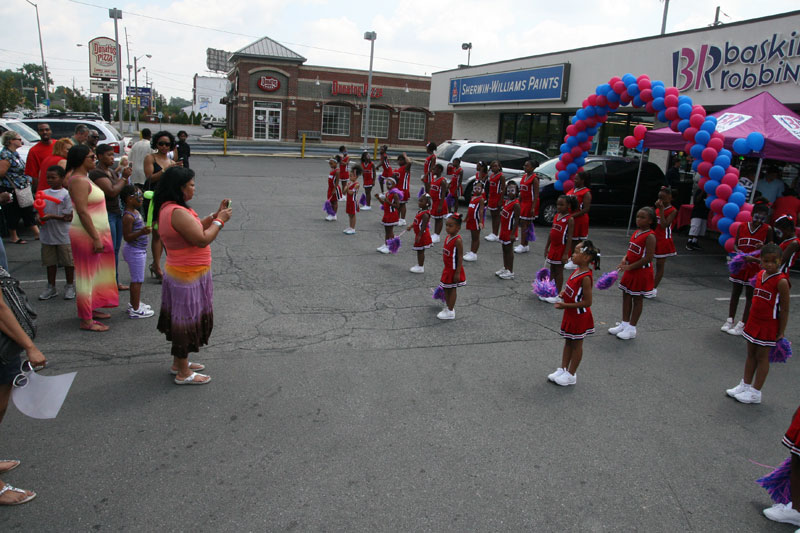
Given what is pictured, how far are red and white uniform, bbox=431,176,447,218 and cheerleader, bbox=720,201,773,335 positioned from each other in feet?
16.7

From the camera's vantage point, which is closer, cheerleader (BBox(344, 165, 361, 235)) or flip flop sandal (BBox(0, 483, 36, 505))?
flip flop sandal (BBox(0, 483, 36, 505))

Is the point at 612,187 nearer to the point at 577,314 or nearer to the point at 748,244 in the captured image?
the point at 748,244

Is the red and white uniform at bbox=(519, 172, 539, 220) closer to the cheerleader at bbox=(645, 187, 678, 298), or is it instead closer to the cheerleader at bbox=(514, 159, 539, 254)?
the cheerleader at bbox=(514, 159, 539, 254)

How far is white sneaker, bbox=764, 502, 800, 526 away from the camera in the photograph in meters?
3.35

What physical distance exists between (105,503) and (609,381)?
4.28m

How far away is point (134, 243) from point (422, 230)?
13.3 feet

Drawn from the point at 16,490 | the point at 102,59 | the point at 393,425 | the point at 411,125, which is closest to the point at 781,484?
the point at 393,425

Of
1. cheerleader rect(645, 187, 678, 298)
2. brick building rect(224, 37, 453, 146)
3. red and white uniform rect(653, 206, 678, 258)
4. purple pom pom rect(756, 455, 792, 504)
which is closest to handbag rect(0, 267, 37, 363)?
purple pom pom rect(756, 455, 792, 504)

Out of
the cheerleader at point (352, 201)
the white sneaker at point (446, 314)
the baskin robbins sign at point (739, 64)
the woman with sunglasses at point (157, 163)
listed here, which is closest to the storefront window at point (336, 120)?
the baskin robbins sign at point (739, 64)

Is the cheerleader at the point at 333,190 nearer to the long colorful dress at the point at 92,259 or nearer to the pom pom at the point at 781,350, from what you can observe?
the long colorful dress at the point at 92,259

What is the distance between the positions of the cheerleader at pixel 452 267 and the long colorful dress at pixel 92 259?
3774mm

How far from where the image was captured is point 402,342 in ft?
19.6

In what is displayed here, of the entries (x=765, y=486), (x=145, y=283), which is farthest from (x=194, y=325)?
(x=765, y=486)

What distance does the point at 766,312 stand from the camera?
15.8 ft
